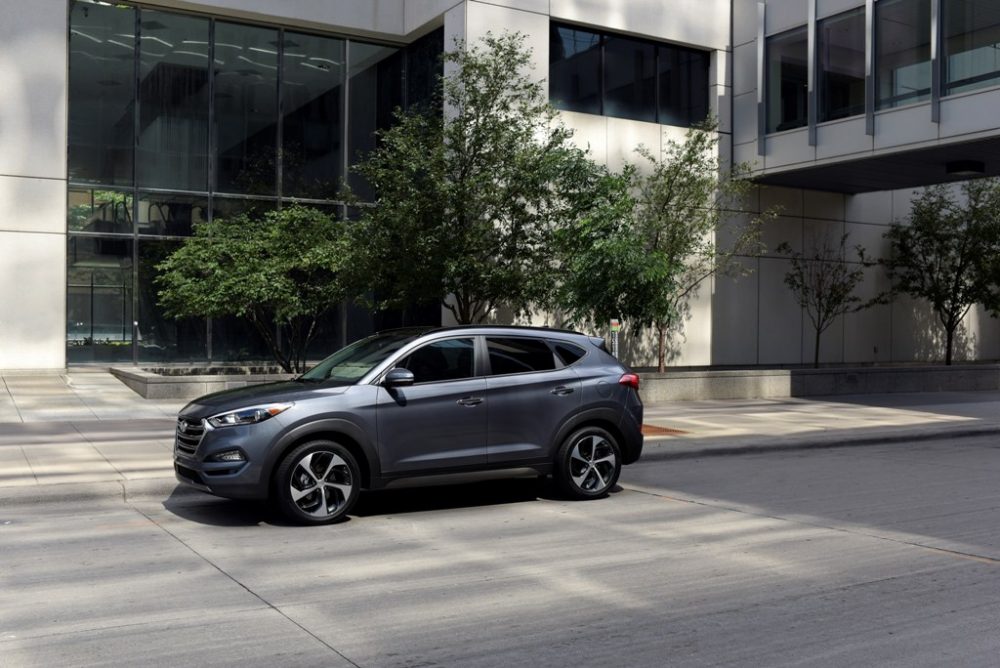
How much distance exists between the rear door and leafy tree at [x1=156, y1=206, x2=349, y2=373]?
32.8 feet

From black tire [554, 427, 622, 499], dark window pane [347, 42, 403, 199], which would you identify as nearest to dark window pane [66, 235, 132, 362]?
dark window pane [347, 42, 403, 199]

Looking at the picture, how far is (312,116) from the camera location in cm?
2628

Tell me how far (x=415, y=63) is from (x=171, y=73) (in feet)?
20.0

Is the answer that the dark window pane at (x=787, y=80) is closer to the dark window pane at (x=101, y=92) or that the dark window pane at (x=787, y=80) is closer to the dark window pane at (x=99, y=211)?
the dark window pane at (x=101, y=92)

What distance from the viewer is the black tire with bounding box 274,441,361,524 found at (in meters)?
8.35

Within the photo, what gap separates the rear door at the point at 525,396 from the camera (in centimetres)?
921

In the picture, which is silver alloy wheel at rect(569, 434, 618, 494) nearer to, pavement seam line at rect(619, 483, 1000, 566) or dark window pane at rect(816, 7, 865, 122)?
pavement seam line at rect(619, 483, 1000, 566)

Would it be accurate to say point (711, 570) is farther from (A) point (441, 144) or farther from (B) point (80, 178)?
(B) point (80, 178)

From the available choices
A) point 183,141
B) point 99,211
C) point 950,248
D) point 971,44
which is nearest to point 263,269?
point 99,211

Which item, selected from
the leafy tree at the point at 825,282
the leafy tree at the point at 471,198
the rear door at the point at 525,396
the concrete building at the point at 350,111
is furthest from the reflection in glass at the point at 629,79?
the rear door at the point at 525,396

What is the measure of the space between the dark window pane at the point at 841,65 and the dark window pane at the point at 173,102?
15153 mm

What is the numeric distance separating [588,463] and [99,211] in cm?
1784

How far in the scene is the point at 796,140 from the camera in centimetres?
2498

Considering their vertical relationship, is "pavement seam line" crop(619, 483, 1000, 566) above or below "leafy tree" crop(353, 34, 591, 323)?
below
